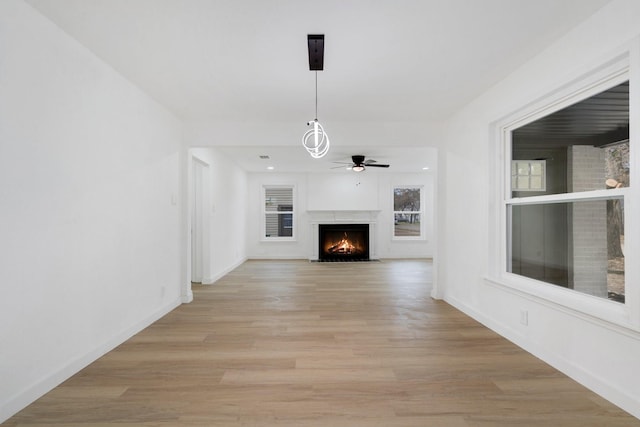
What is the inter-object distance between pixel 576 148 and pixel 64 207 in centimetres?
361

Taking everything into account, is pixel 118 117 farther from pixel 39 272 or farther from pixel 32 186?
pixel 39 272

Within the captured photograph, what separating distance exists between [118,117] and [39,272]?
1414mm

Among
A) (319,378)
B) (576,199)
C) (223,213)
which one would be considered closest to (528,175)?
(576,199)

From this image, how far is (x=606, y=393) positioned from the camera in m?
1.90

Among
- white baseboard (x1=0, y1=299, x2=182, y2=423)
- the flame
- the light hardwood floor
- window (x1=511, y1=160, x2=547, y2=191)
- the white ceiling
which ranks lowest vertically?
the light hardwood floor

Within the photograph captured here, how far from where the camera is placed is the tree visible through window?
8711mm

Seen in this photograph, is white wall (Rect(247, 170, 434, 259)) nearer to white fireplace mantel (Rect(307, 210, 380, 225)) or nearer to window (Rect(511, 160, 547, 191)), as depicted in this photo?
white fireplace mantel (Rect(307, 210, 380, 225))

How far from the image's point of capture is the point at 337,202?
8.48 metres

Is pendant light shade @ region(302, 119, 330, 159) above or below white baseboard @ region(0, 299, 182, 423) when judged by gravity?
above

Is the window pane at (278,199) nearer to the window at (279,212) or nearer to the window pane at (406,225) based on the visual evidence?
the window at (279,212)

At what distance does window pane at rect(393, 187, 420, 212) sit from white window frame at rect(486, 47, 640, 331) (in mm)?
5612

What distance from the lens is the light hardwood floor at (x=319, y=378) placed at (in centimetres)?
175

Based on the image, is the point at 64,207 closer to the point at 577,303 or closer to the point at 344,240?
the point at 577,303

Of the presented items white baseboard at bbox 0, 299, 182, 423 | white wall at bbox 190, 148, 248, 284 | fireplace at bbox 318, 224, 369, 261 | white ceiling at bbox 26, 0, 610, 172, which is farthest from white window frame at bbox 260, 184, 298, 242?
white baseboard at bbox 0, 299, 182, 423
